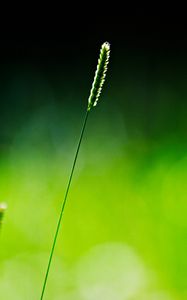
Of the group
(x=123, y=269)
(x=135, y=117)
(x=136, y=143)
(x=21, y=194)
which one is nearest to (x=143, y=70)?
(x=135, y=117)

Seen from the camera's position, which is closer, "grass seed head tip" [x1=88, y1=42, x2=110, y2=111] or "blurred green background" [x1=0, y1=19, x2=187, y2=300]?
"grass seed head tip" [x1=88, y1=42, x2=110, y2=111]

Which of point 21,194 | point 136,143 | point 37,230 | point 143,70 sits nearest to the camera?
point 37,230

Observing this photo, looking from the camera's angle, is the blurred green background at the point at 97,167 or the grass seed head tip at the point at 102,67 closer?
the grass seed head tip at the point at 102,67

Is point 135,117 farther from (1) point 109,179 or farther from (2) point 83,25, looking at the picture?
(2) point 83,25

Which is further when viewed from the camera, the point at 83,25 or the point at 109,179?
the point at 83,25

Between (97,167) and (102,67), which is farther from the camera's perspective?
(97,167)

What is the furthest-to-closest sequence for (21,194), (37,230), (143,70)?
(143,70) → (21,194) → (37,230)


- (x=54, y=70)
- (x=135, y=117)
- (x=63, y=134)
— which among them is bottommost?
(x=63, y=134)

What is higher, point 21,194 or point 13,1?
point 13,1
